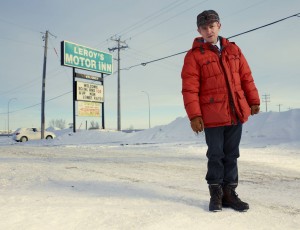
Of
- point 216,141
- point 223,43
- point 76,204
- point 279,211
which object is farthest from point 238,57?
point 76,204

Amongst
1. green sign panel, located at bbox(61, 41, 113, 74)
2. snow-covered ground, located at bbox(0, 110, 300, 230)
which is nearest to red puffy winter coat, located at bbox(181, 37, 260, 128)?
snow-covered ground, located at bbox(0, 110, 300, 230)

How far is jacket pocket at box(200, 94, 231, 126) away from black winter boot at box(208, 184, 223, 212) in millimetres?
572

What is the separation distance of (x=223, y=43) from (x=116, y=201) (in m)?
1.80

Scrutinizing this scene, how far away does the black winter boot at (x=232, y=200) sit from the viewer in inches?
107

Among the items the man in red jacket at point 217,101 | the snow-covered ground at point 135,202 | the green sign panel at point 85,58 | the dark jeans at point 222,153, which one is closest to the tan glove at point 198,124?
the man in red jacket at point 217,101

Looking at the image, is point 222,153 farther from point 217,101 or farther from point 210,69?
point 210,69

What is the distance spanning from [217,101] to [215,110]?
0.09 metres

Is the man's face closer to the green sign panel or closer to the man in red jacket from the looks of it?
the man in red jacket

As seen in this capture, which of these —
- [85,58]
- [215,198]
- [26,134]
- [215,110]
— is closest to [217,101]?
[215,110]

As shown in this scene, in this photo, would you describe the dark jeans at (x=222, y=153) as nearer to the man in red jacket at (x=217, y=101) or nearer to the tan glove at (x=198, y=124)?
the man in red jacket at (x=217, y=101)

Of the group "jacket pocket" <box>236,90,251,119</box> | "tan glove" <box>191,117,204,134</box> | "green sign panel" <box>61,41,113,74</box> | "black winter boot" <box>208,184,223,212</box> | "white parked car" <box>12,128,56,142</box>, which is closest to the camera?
"black winter boot" <box>208,184,223,212</box>

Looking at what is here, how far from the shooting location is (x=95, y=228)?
2.17m

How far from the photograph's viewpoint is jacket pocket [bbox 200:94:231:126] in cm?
284

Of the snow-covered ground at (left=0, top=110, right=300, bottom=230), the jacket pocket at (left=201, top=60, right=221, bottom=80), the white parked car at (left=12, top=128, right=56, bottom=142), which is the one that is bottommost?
the snow-covered ground at (left=0, top=110, right=300, bottom=230)
